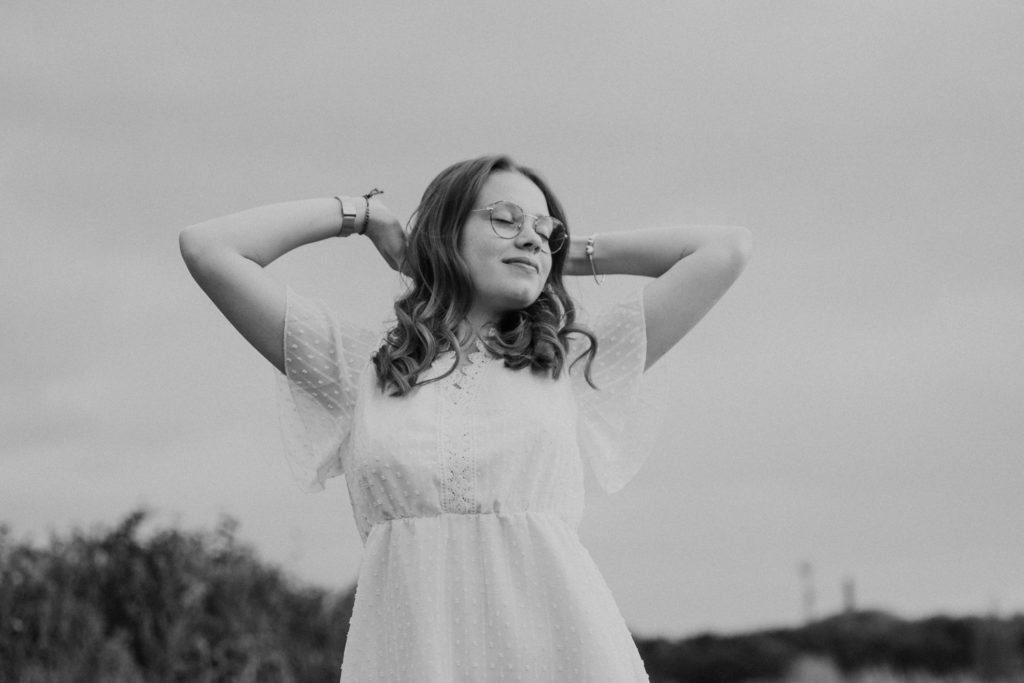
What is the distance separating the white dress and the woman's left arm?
1.12ft

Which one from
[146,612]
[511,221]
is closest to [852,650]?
[146,612]

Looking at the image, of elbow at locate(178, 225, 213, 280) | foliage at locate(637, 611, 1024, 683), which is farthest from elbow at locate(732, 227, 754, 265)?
foliage at locate(637, 611, 1024, 683)

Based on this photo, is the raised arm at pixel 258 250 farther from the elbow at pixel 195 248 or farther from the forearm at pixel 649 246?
the forearm at pixel 649 246

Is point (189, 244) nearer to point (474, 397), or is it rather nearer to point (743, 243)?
point (474, 397)

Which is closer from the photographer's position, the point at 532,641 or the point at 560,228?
the point at 532,641

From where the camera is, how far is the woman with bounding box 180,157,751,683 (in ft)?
8.61

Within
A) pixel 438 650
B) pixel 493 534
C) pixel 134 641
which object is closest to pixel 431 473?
pixel 493 534

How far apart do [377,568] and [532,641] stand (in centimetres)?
35

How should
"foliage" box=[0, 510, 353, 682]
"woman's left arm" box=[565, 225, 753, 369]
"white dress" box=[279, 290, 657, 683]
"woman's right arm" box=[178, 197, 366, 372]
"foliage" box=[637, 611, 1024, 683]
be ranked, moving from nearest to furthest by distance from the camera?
"white dress" box=[279, 290, 657, 683], "woman's right arm" box=[178, 197, 366, 372], "woman's left arm" box=[565, 225, 753, 369], "foliage" box=[0, 510, 353, 682], "foliage" box=[637, 611, 1024, 683]

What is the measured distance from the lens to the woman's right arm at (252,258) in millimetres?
2951

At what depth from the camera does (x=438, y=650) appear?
2582 mm

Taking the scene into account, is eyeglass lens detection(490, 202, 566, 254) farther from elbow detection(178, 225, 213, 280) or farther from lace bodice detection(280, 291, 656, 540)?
elbow detection(178, 225, 213, 280)

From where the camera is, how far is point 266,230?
9.96ft

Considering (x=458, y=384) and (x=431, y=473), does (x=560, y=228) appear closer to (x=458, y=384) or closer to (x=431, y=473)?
(x=458, y=384)
